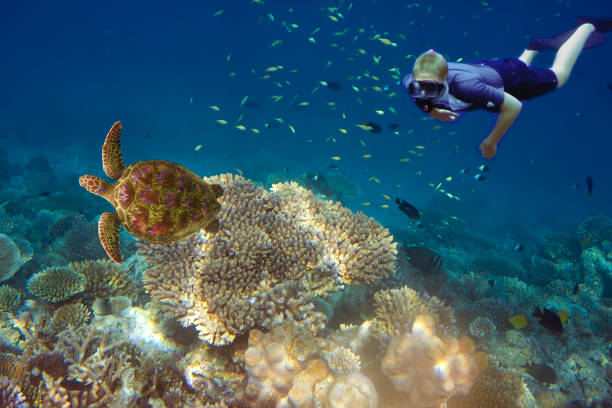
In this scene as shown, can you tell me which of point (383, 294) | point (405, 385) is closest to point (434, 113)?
point (383, 294)

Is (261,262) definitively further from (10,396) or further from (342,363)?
(10,396)

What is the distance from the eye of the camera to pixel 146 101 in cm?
6819

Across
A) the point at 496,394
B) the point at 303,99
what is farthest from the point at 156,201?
the point at 303,99

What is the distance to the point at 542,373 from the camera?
5.61 meters

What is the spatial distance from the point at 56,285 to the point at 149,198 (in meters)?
3.14

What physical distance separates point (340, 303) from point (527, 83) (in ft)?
14.2

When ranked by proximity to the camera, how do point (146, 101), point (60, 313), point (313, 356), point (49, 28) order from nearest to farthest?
point (313, 356)
point (60, 313)
point (146, 101)
point (49, 28)

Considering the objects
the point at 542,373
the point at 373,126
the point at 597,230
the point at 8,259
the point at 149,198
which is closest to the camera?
the point at 149,198

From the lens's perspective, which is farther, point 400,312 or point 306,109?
point 306,109

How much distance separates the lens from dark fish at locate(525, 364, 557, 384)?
5.59 meters

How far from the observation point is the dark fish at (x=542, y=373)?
5594 millimetres

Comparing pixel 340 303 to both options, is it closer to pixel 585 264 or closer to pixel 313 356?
pixel 313 356

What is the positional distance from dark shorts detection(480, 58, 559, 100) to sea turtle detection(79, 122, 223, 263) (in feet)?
13.9

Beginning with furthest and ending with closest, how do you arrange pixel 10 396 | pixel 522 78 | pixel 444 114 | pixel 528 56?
pixel 528 56 → pixel 522 78 → pixel 10 396 → pixel 444 114
